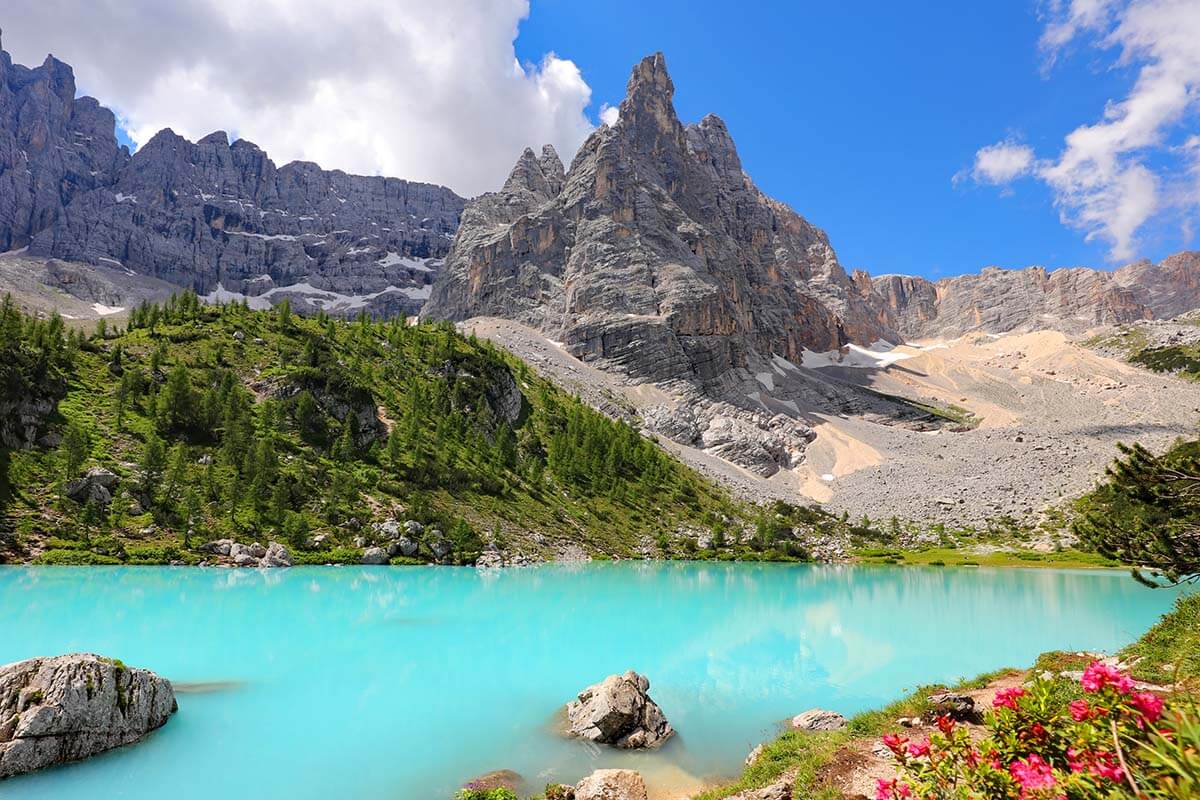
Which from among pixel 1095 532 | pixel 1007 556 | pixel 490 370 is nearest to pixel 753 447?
pixel 1007 556

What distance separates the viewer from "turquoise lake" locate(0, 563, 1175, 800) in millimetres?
13672

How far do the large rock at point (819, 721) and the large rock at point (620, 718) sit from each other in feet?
11.4

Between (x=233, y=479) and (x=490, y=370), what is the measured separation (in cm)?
4875

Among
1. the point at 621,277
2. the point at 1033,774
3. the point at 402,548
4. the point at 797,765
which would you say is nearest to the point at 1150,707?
the point at 1033,774

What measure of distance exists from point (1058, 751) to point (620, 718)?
11845mm

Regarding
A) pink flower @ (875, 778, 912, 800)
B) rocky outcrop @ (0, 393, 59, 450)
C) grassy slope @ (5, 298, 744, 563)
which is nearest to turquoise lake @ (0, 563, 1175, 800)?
grassy slope @ (5, 298, 744, 563)

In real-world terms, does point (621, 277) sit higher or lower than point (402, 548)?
higher

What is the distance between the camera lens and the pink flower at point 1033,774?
470 centimetres

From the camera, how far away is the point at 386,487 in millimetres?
63062

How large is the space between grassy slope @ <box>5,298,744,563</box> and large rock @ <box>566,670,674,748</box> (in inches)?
1606

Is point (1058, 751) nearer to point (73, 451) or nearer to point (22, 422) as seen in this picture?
point (73, 451)

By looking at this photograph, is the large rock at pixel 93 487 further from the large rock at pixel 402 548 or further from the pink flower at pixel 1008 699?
the pink flower at pixel 1008 699

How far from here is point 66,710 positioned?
42.2 feet

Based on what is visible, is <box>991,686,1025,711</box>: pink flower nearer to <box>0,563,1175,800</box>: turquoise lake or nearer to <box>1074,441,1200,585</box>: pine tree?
<box>0,563,1175,800</box>: turquoise lake
